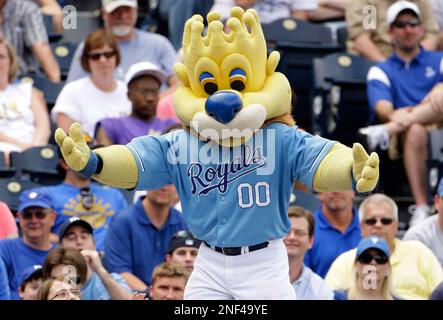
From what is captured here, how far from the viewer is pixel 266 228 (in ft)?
19.5

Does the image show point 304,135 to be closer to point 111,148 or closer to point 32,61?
point 111,148

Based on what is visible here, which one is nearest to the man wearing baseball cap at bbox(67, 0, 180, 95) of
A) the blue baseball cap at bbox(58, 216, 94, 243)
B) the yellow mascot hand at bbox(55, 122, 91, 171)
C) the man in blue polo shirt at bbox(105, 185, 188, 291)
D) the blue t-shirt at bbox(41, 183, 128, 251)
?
the blue t-shirt at bbox(41, 183, 128, 251)

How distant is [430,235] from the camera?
8289 mm

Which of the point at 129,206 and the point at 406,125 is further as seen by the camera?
→ the point at 406,125

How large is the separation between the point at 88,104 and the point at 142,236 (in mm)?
1559

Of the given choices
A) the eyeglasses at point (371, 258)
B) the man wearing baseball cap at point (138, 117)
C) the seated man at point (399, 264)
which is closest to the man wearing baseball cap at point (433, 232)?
the seated man at point (399, 264)

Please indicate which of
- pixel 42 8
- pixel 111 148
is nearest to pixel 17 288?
pixel 111 148

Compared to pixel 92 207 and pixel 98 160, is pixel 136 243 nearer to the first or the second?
pixel 92 207

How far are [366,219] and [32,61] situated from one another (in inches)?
131

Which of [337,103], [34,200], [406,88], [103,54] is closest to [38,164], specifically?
[103,54]

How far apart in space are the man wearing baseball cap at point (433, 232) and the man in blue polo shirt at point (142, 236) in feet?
4.57

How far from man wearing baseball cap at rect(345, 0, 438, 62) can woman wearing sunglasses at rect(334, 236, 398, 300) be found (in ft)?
10.3

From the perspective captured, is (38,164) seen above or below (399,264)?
above
